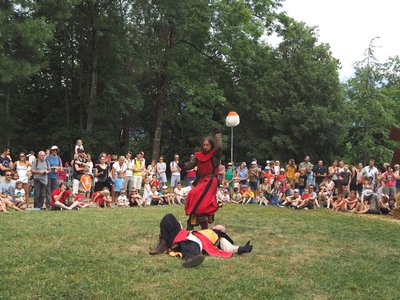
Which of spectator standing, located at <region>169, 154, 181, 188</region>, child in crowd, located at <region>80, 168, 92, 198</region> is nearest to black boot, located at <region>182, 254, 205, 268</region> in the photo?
child in crowd, located at <region>80, 168, 92, 198</region>

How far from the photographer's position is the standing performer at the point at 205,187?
22.9ft

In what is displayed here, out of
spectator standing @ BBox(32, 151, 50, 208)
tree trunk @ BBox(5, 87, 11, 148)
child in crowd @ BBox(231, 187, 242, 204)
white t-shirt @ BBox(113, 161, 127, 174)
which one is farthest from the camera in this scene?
tree trunk @ BBox(5, 87, 11, 148)

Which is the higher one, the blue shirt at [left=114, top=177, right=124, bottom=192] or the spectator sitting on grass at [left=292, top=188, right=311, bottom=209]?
the blue shirt at [left=114, top=177, right=124, bottom=192]

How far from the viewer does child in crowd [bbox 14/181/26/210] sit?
11852 millimetres

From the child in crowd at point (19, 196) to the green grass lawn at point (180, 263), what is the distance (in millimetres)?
2874

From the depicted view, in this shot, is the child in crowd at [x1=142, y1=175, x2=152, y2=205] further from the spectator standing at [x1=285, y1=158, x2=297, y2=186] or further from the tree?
the tree

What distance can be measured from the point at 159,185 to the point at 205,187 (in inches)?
357

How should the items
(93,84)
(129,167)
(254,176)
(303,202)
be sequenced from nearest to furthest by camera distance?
(303,202), (129,167), (254,176), (93,84)

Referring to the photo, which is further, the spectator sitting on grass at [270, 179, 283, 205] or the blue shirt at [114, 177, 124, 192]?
the spectator sitting on grass at [270, 179, 283, 205]

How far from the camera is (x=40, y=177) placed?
467 inches

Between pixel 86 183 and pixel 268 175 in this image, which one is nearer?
pixel 86 183

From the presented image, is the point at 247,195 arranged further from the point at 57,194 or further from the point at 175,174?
the point at 57,194

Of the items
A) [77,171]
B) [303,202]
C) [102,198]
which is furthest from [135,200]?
[303,202]

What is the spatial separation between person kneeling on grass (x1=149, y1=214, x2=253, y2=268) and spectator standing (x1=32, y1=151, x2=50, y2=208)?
658 centimetres
